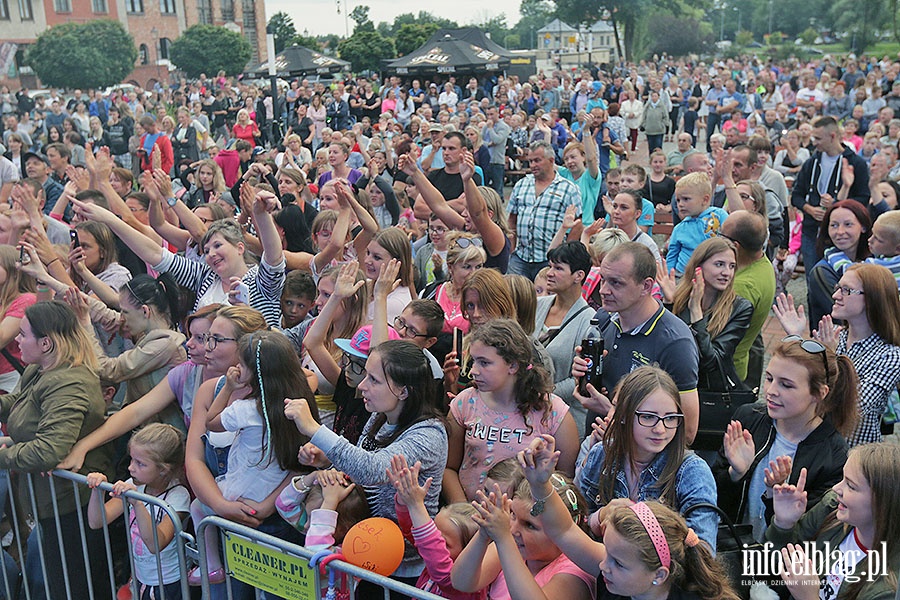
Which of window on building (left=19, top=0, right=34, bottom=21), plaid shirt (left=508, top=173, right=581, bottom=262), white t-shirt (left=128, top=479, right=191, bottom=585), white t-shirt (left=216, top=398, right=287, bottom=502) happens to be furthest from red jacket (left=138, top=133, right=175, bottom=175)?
window on building (left=19, top=0, right=34, bottom=21)

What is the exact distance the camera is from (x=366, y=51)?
39.3 metres

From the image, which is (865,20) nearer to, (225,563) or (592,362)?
(592,362)

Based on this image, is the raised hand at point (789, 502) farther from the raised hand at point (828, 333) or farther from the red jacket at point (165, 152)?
the red jacket at point (165, 152)

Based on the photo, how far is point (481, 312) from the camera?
432cm

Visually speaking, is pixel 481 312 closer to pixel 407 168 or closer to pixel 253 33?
pixel 407 168

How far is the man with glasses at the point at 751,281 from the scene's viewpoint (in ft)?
15.8

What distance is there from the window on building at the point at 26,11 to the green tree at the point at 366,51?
85.1ft

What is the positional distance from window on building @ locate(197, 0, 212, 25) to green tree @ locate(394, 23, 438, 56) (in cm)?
3364

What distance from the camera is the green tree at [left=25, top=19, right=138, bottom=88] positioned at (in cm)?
4394

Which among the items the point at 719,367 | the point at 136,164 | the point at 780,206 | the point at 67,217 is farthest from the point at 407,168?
the point at 136,164

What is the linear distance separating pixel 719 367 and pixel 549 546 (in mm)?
1728

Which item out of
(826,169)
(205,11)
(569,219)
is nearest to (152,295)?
(569,219)

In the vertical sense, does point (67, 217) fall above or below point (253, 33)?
below

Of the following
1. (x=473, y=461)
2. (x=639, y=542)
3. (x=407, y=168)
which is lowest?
(x=473, y=461)
